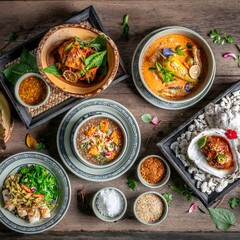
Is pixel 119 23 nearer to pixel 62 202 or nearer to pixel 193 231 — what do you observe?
pixel 62 202

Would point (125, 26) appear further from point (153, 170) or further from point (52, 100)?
point (153, 170)

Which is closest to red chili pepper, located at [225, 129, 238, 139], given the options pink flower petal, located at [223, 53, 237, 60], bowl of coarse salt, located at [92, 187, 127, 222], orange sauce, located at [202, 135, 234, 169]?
orange sauce, located at [202, 135, 234, 169]

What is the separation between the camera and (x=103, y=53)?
2.97 metres

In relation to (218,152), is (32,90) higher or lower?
higher

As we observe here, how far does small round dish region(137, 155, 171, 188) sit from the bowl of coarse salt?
19cm

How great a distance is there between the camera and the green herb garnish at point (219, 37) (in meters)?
3.33

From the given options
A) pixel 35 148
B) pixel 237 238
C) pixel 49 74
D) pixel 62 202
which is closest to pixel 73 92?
pixel 49 74

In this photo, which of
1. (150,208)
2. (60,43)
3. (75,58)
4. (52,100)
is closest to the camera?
(75,58)

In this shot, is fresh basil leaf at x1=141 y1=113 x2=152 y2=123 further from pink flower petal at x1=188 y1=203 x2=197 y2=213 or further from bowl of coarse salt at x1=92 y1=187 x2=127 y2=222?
pink flower petal at x1=188 y1=203 x2=197 y2=213

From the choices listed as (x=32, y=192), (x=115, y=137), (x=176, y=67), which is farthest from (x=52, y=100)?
(x=176, y=67)

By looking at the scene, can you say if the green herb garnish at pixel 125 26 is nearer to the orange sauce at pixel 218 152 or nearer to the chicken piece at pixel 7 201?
the orange sauce at pixel 218 152

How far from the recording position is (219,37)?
3332 mm

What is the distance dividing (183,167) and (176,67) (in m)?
0.65

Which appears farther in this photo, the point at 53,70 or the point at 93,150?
the point at 93,150
